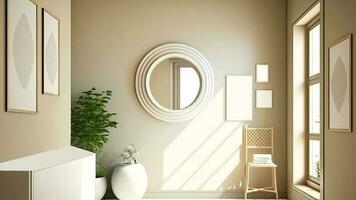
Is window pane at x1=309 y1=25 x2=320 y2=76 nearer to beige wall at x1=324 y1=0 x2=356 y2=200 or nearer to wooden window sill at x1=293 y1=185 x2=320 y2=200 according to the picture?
beige wall at x1=324 y1=0 x2=356 y2=200

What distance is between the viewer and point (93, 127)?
6484 millimetres

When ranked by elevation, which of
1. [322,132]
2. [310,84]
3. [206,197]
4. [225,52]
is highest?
[225,52]

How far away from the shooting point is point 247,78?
6.88 meters

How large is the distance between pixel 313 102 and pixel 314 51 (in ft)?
2.18

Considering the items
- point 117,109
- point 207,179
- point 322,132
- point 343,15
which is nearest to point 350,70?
point 343,15

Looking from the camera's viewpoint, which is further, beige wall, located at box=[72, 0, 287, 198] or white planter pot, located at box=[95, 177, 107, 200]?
beige wall, located at box=[72, 0, 287, 198]

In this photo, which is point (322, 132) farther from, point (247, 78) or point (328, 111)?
point (247, 78)

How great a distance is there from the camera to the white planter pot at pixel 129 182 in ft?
20.9

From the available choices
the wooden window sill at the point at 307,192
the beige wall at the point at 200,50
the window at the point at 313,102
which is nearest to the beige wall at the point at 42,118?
the beige wall at the point at 200,50

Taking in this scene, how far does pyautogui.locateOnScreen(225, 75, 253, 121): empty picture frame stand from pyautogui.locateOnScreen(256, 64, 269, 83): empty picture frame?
0.11 metres

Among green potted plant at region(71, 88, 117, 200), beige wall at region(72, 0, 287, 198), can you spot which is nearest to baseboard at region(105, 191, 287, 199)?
beige wall at region(72, 0, 287, 198)

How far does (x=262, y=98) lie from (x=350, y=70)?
265 cm

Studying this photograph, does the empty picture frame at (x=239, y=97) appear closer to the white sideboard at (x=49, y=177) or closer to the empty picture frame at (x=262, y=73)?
the empty picture frame at (x=262, y=73)

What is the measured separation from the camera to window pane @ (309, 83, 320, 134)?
6.08 m
